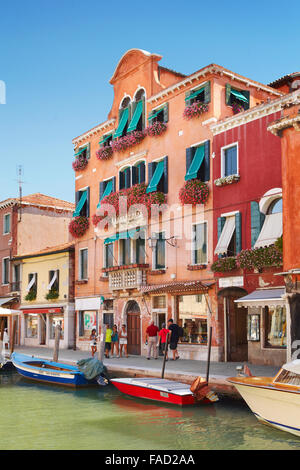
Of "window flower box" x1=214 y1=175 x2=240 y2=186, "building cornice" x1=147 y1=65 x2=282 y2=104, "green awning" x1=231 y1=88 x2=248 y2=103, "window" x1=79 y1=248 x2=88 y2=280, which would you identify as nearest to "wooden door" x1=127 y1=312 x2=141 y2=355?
"window" x1=79 y1=248 x2=88 y2=280

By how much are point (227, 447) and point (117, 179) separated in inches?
718

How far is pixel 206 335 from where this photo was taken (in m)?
21.4

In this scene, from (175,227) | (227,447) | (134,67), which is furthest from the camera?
→ (134,67)

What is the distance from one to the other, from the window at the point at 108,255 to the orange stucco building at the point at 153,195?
0.05 meters

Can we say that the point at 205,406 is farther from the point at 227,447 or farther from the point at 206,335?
the point at 206,335

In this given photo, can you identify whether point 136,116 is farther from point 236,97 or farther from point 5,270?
point 5,270

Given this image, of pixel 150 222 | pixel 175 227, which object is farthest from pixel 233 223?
pixel 150 222

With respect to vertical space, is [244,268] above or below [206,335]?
above

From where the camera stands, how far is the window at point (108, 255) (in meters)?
27.5

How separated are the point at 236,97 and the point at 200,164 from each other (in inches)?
126

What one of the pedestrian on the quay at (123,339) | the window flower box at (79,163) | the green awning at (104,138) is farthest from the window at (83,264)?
the green awning at (104,138)

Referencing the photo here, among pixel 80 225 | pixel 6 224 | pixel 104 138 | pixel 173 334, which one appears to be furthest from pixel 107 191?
pixel 6 224

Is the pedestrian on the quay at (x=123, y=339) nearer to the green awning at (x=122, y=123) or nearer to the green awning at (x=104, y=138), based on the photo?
the green awning at (x=122, y=123)

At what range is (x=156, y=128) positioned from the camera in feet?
80.7
